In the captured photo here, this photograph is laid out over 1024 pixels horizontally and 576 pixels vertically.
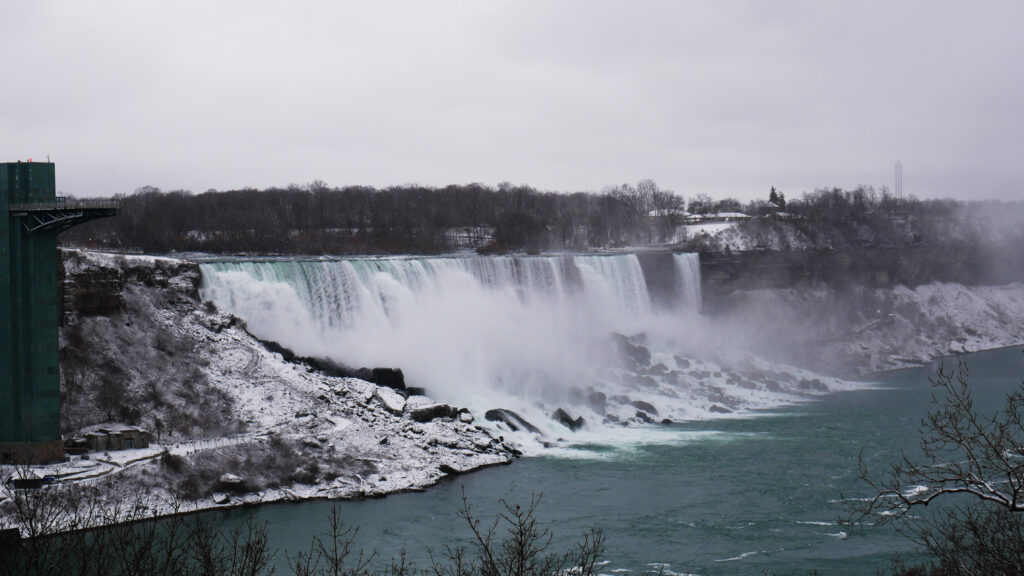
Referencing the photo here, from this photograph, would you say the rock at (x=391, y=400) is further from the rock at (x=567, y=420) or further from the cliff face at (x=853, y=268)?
the cliff face at (x=853, y=268)

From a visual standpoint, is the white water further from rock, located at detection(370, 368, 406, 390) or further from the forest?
the forest

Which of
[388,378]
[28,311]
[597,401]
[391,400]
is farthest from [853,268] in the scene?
[28,311]

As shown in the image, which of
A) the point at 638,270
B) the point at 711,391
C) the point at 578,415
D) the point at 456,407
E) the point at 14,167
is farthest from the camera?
the point at 638,270

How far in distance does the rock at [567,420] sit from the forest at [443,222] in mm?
29221

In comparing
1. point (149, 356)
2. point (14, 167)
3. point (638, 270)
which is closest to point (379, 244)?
point (638, 270)

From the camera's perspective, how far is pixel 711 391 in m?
45.3

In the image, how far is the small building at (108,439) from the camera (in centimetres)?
2725

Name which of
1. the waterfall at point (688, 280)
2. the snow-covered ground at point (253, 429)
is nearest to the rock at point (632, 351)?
the waterfall at point (688, 280)

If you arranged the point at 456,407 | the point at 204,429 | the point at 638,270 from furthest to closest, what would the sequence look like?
the point at 638,270 < the point at 456,407 < the point at 204,429

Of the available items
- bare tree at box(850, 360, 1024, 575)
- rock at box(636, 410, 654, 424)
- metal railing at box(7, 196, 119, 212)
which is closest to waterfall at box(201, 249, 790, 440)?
rock at box(636, 410, 654, 424)

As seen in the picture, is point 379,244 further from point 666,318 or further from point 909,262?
point 909,262

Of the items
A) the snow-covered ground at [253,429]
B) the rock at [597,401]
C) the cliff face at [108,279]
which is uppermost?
the cliff face at [108,279]

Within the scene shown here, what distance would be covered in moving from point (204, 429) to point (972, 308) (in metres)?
58.3

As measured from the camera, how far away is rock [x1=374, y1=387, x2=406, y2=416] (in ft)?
107
